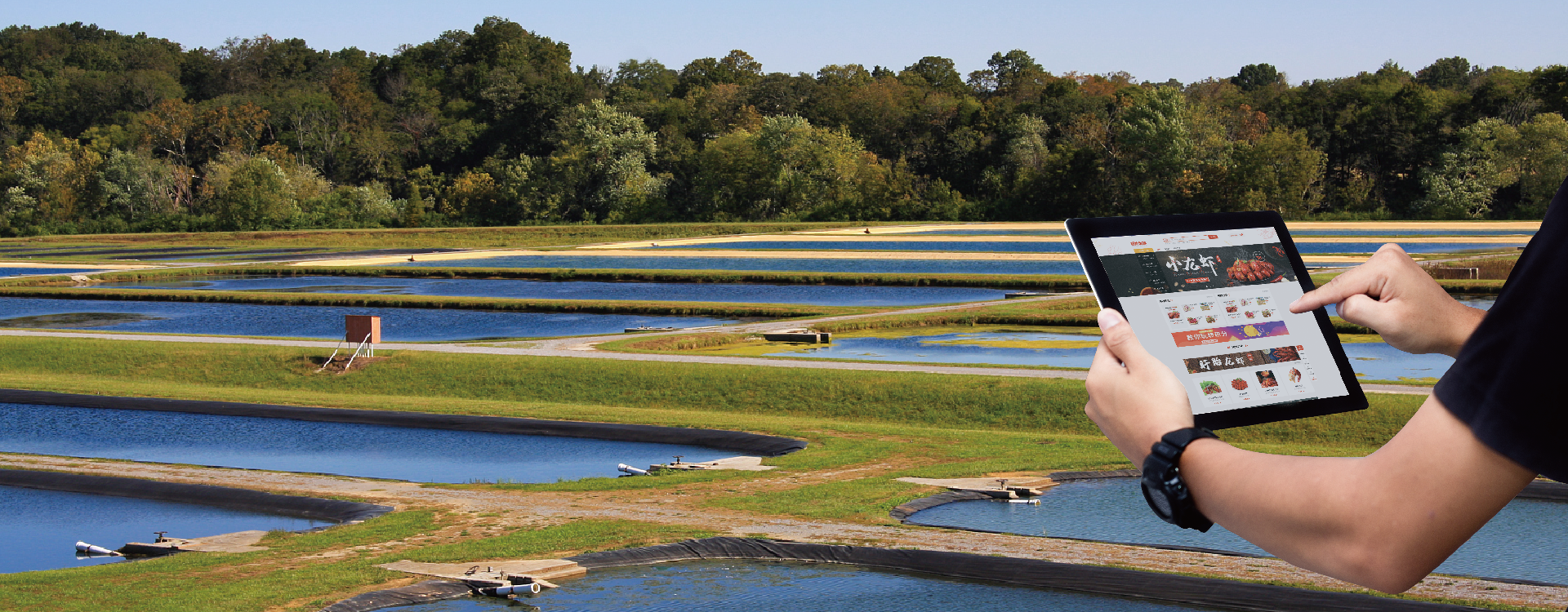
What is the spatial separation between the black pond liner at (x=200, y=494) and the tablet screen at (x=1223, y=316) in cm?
1078

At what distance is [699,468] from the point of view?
1400cm

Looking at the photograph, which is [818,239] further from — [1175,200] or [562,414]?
[562,414]

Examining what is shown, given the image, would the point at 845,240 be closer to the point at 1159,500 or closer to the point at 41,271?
the point at 41,271

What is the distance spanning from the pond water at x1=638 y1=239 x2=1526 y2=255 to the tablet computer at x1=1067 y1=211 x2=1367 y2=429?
45274 millimetres

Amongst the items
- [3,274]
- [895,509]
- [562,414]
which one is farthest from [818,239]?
[895,509]

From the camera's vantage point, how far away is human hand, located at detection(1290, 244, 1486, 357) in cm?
200

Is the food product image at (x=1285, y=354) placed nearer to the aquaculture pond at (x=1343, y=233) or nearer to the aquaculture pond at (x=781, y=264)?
the aquaculture pond at (x=781, y=264)

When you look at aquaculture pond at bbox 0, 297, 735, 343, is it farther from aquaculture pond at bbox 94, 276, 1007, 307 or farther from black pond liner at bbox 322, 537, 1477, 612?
black pond liner at bbox 322, 537, 1477, 612

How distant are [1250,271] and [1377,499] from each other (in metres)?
0.94

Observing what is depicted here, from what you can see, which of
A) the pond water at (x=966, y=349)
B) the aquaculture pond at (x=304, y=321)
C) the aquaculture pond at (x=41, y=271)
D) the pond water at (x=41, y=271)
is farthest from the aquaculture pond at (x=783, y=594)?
the pond water at (x=41, y=271)

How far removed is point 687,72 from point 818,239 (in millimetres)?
64138

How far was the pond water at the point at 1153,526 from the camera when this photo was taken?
9.70 metres

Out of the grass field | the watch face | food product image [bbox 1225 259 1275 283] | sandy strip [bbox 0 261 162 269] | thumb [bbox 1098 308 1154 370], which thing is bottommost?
the grass field

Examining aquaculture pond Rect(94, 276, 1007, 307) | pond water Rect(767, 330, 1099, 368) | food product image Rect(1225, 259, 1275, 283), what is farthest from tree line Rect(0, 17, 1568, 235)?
food product image Rect(1225, 259, 1275, 283)
